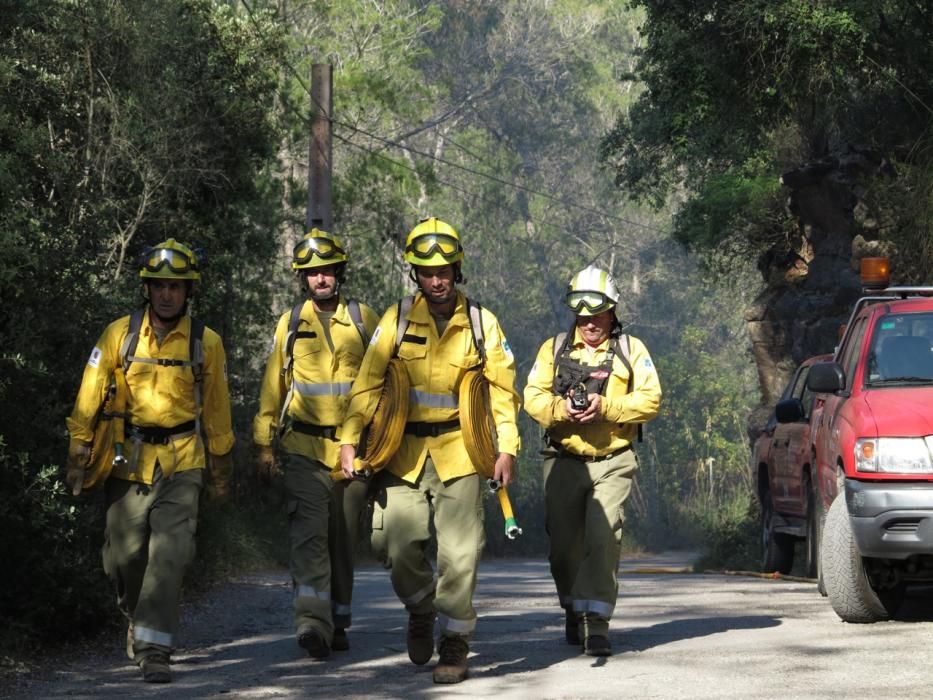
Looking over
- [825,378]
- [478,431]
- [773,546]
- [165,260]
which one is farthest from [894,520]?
[773,546]

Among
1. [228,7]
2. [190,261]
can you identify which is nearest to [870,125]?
[228,7]

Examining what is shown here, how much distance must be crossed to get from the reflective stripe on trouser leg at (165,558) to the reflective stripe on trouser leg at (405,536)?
1.05 m

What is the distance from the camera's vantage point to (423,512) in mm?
9133

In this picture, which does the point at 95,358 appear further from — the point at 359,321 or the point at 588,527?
the point at 588,527

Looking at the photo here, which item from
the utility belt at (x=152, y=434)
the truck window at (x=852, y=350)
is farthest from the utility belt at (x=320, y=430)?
the truck window at (x=852, y=350)

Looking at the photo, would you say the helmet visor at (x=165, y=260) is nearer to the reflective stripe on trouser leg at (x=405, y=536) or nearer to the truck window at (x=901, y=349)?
the reflective stripe on trouser leg at (x=405, y=536)

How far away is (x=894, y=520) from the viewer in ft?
33.0

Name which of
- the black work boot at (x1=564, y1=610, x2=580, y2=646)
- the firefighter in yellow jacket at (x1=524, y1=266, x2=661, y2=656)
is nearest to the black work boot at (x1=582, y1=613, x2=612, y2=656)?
the firefighter in yellow jacket at (x1=524, y1=266, x2=661, y2=656)

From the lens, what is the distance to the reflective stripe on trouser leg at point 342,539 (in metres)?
10.4

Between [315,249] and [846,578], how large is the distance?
3.73 meters

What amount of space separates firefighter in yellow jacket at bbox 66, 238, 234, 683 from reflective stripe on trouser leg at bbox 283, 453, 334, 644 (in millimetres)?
709

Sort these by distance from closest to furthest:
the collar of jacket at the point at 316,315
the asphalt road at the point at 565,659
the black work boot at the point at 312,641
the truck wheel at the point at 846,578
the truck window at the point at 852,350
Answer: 1. the asphalt road at the point at 565,659
2. the black work boot at the point at 312,641
3. the collar of jacket at the point at 316,315
4. the truck wheel at the point at 846,578
5. the truck window at the point at 852,350

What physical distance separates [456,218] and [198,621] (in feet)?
152

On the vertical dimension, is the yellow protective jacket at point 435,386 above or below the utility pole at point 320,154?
below
